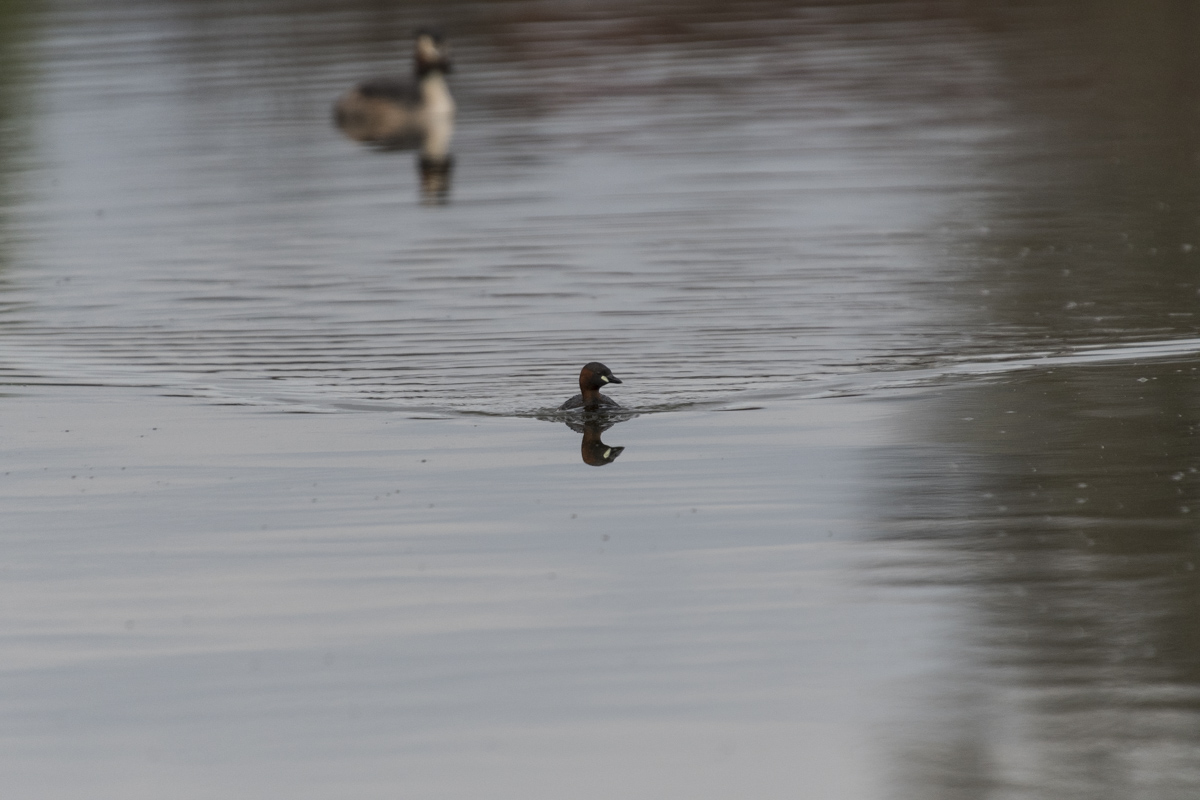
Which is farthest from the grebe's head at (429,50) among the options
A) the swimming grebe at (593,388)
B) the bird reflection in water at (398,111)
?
the swimming grebe at (593,388)

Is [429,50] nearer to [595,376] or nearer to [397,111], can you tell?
[397,111]

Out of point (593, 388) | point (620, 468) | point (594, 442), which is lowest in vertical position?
point (620, 468)

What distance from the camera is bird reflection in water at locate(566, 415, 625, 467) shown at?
13.1m

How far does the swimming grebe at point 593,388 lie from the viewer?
46.2 feet

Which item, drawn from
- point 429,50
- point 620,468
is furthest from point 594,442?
point 429,50

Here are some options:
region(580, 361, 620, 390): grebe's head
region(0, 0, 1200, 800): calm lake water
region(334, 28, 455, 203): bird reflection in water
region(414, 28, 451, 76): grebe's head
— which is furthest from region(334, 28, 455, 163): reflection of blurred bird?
region(580, 361, 620, 390): grebe's head

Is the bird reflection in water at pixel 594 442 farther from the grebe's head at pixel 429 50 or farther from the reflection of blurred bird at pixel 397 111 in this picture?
the grebe's head at pixel 429 50

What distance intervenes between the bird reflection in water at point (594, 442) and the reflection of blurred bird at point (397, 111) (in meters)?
19.1

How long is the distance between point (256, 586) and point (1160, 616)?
4410 millimetres

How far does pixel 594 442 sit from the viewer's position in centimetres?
1358

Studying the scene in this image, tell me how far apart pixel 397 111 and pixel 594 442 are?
68.4 ft

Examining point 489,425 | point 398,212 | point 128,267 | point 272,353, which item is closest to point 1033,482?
point 489,425

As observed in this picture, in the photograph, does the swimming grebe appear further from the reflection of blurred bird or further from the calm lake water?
the reflection of blurred bird

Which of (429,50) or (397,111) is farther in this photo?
(429,50)
